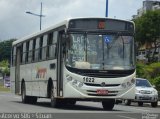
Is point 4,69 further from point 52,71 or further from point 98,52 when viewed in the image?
point 98,52

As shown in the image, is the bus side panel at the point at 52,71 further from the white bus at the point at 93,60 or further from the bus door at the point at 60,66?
the bus door at the point at 60,66

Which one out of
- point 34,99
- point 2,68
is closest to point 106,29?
point 34,99

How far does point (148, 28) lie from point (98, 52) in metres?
72.6

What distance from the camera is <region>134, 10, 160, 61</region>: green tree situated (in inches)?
3674

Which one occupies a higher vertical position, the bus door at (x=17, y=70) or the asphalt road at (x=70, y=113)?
the bus door at (x=17, y=70)

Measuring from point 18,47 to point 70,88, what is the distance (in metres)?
10.4

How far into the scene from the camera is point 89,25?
23.1 meters

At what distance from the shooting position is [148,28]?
94.3 m

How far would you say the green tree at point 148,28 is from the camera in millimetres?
93312

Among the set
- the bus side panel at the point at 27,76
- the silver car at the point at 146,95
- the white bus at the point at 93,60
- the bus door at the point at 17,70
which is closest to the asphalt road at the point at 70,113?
the white bus at the point at 93,60

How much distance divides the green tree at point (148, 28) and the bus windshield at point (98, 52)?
70380 millimetres

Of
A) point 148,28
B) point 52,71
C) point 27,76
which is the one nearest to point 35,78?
point 27,76

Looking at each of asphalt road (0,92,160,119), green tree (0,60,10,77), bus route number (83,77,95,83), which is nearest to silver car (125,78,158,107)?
asphalt road (0,92,160,119)

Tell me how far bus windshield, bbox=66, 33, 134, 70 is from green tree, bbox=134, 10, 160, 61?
70.4m
